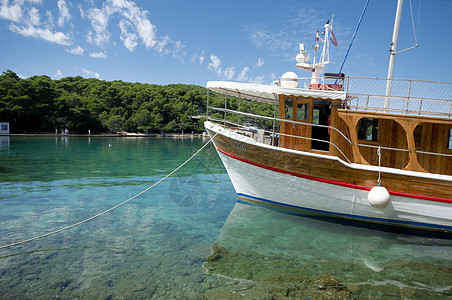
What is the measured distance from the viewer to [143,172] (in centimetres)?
1673

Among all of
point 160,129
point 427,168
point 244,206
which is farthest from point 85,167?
point 160,129

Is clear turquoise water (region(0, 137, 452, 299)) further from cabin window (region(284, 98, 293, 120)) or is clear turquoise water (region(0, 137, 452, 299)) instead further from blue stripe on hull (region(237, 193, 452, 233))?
cabin window (region(284, 98, 293, 120))

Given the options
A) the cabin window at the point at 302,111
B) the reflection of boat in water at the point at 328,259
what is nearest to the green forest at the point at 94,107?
the cabin window at the point at 302,111

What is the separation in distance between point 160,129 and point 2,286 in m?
68.1

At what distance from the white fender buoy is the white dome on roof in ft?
12.0

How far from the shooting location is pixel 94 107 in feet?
208

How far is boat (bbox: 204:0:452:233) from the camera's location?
23.6 feet

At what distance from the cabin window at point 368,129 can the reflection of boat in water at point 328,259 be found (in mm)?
2625

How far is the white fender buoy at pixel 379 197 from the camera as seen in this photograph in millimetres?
6902

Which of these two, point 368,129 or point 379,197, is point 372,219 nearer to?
point 379,197

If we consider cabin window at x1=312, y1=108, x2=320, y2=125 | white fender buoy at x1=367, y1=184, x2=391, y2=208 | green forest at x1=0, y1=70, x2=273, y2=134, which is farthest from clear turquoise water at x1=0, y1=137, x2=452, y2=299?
green forest at x1=0, y1=70, x2=273, y2=134

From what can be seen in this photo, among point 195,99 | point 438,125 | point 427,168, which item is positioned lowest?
point 427,168

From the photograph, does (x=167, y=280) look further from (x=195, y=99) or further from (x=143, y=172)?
(x=195, y=99)

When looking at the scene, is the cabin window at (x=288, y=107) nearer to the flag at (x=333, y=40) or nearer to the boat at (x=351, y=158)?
the boat at (x=351, y=158)
